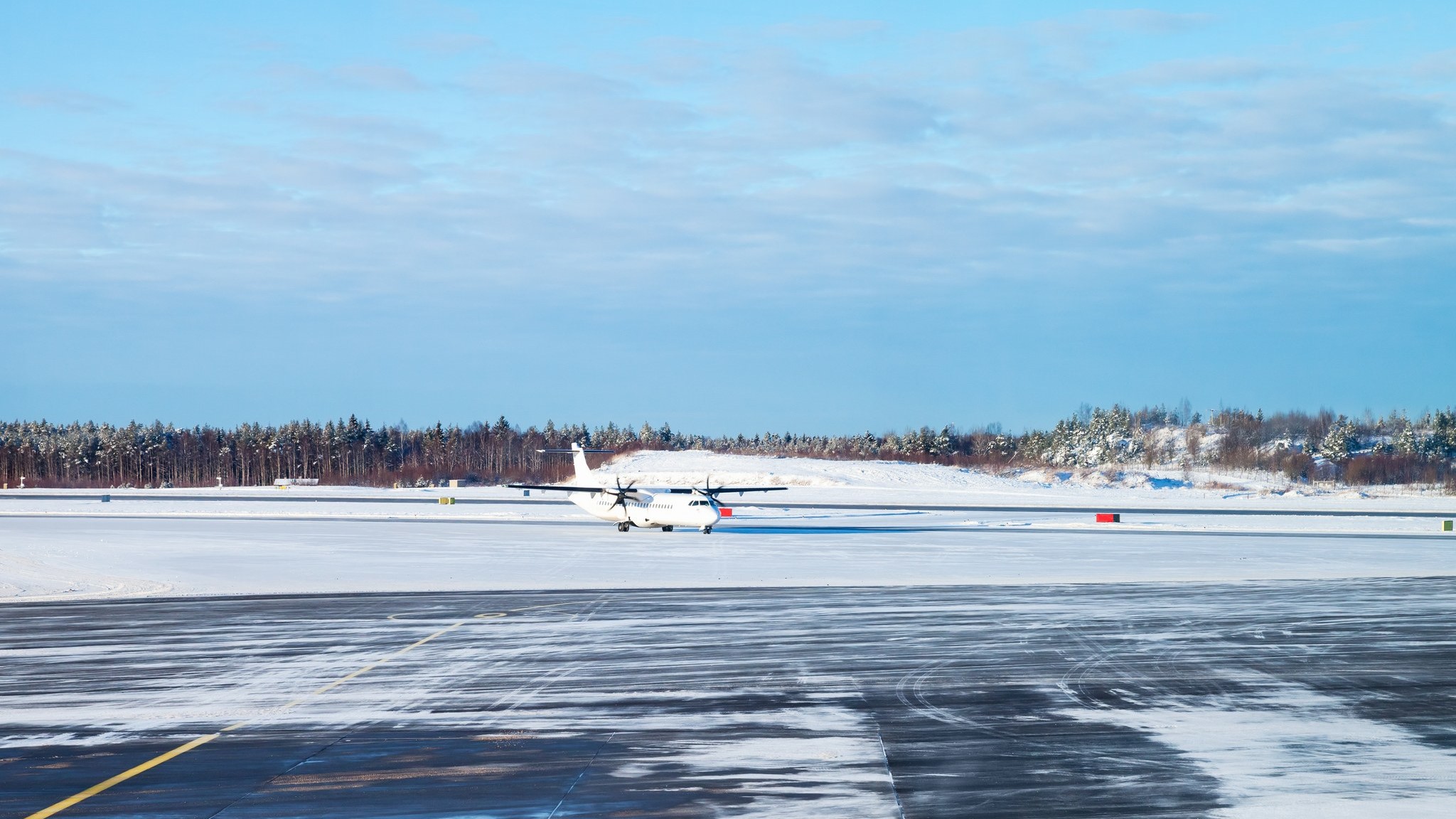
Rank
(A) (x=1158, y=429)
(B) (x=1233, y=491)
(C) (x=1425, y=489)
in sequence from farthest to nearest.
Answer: (A) (x=1158, y=429), (C) (x=1425, y=489), (B) (x=1233, y=491)

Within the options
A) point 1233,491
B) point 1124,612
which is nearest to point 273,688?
point 1124,612

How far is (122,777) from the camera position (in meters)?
11.3

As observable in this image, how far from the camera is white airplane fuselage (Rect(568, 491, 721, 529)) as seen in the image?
4847cm

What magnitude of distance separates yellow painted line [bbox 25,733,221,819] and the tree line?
112344mm

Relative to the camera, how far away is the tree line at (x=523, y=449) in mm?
135500

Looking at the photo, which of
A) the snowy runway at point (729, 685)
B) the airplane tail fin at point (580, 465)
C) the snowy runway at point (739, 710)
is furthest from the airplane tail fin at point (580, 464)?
the snowy runway at point (739, 710)

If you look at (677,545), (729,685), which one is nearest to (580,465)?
(677,545)

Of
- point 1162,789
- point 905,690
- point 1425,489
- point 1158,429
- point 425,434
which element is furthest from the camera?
point 425,434

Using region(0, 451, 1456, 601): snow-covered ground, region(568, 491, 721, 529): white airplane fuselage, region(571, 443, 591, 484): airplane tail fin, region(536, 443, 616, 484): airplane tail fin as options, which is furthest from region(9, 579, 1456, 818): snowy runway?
region(571, 443, 591, 484): airplane tail fin

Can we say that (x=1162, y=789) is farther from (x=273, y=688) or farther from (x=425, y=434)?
(x=425, y=434)

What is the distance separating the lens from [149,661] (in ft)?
60.6

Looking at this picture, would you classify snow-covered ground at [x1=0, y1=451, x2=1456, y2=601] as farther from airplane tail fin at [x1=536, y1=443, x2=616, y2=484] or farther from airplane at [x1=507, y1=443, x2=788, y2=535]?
airplane tail fin at [x1=536, y1=443, x2=616, y2=484]

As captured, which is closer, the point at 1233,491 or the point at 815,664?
the point at 815,664

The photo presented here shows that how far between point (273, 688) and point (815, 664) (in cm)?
850
